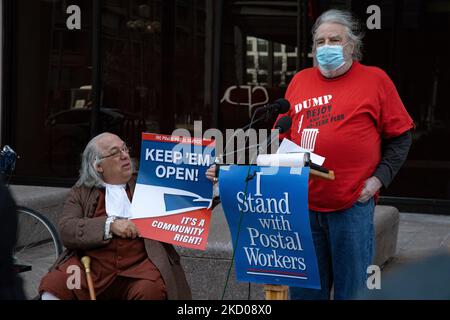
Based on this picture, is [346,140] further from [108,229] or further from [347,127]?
[108,229]

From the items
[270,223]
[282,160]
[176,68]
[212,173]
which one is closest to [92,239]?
[212,173]

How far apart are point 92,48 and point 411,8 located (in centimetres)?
372

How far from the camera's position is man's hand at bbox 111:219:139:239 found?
3787mm

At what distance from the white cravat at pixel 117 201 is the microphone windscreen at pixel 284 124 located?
3.11ft

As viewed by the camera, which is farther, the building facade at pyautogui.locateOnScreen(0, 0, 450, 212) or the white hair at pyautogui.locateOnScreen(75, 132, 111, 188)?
the building facade at pyautogui.locateOnScreen(0, 0, 450, 212)

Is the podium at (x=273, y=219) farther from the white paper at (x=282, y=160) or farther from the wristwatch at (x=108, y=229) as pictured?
the wristwatch at (x=108, y=229)

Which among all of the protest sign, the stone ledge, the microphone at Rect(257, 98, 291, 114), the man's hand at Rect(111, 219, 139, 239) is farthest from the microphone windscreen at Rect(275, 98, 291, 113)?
the stone ledge

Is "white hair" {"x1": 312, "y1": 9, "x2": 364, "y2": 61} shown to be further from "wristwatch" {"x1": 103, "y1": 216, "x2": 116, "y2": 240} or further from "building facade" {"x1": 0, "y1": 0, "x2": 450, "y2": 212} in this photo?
"building facade" {"x1": 0, "y1": 0, "x2": 450, "y2": 212}

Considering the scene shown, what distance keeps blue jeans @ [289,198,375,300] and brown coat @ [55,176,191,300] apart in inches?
26.8

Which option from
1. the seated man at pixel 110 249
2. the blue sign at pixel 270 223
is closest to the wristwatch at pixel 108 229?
the seated man at pixel 110 249

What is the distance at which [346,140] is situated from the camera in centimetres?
343

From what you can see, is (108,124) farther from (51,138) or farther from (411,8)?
(411,8)
